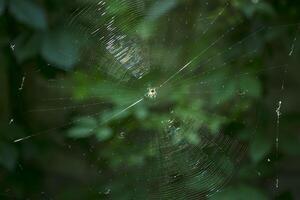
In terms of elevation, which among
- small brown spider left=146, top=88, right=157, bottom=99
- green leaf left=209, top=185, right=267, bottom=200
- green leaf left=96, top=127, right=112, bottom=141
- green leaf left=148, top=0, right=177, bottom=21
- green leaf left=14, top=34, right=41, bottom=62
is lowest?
green leaf left=209, top=185, right=267, bottom=200

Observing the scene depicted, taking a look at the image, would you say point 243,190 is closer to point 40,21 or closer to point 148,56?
point 148,56

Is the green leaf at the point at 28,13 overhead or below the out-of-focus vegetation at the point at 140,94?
overhead

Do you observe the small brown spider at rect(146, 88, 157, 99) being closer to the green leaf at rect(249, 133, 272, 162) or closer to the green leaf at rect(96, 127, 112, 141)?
the green leaf at rect(96, 127, 112, 141)

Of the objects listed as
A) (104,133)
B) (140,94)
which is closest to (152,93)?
(140,94)

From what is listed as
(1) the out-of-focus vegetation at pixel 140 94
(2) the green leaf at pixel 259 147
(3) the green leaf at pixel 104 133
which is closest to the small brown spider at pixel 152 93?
(1) the out-of-focus vegetation at pixel 140 94

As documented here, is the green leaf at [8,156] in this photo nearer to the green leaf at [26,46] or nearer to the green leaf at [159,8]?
the green leaf at [26,46]

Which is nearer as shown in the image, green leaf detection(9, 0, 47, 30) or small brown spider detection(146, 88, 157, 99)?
green leaf detection(9, 0, 47, 30)

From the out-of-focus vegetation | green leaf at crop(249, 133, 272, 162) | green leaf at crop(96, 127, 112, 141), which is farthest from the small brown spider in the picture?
green leaf at crop(249, 133, 272, 162)

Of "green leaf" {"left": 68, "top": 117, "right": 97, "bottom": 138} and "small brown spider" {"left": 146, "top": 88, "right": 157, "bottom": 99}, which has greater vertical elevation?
"small brown spider" {"left": 146, "top": 88, "right": 157, "bottom": 99}
